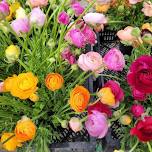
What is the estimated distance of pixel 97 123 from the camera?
665 mm

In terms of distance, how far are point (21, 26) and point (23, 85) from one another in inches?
4.2

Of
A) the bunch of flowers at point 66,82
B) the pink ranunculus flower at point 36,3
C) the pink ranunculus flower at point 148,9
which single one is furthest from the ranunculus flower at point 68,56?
the pink ranunculus flower at point 148,9

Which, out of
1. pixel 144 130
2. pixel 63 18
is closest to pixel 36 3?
pixel 63 18

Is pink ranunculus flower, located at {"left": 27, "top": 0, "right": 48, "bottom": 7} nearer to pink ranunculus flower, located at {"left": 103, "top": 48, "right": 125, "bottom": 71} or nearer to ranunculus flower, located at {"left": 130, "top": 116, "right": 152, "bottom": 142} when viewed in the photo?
pink ranunculus flower, located at {"left": 103, "top": 48, "right": 125, "bottom": 71}

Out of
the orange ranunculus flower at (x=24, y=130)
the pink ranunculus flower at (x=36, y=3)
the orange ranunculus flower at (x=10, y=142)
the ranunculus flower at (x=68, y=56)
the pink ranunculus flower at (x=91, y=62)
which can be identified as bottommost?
the orange ranunculus flower at (x=10, y=142)

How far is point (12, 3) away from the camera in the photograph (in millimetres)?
878

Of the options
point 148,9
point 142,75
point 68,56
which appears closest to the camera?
point 142,75

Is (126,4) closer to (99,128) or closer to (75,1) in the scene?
(75,1)

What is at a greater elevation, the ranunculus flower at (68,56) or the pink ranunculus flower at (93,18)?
the pink ranunculus flower at (93,18)

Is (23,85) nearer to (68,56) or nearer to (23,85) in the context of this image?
(23,85)

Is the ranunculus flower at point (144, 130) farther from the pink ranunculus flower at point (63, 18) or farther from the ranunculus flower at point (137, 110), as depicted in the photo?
the pink ranunculus flower at point (63, 18)

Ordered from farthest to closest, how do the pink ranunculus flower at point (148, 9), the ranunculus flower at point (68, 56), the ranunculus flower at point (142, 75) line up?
A: 1. the pink ranunculus flower at point (148, 9)
2. the ranunculus flower at point (68, 56)
3. the ranunculus flower at point (142, 75)

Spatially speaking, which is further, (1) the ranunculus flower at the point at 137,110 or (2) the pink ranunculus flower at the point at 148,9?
(2) the pink ranunculus flower at the point at 148,9

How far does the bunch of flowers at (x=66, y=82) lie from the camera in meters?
0.67
